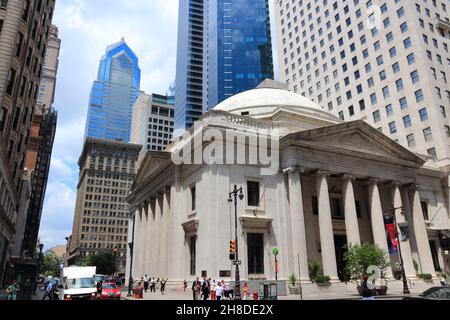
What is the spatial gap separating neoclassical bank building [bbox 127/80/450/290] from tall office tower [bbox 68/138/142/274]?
88.3 meters

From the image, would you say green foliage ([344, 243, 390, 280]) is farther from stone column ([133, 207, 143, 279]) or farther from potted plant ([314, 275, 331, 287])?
stone column ([133, 207, 143, 279])

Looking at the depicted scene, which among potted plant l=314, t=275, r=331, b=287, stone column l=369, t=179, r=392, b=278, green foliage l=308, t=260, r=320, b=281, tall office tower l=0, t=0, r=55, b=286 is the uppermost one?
tall office tower l=0, t=0, r=55, b=286

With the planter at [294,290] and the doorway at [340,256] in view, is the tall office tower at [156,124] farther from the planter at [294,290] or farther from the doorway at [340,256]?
the planter at [294,290]

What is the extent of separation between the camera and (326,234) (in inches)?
1188

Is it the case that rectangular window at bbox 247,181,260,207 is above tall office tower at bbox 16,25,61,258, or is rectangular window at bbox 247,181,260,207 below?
below

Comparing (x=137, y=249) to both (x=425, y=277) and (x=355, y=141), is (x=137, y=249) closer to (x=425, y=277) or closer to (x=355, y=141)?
(x=355, y=141)

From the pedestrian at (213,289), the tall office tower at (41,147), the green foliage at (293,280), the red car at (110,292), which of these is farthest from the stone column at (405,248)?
the tall office tower at (41,147)

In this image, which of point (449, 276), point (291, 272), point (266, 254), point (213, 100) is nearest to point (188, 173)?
point (266, 254)

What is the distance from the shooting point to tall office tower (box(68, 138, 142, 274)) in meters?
122

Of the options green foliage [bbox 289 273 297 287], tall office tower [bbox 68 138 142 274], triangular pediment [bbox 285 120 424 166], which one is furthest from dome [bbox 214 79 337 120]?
tall office tower [bbox 68 138 142 274]

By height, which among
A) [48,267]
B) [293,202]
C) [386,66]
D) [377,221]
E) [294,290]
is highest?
[386,66]

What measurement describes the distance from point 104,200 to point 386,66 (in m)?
107

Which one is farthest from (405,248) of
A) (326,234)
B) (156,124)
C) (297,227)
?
(156,124)
